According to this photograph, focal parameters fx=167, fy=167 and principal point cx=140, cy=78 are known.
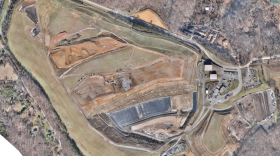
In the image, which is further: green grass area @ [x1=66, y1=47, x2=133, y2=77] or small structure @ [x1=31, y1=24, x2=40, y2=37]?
green grass area @ [x1=66, y1=47, x2=133, y2=77]

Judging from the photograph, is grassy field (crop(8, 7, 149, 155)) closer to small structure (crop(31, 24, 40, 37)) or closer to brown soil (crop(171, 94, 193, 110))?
small structure (crop(31, 24, 40, 37))

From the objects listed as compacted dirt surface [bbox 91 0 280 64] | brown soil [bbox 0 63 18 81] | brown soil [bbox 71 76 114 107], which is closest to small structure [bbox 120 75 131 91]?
brown soil [bbox 71 76 114 107]

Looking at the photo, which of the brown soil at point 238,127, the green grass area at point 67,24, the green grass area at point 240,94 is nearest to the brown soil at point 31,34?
the green grass area at point 67,24

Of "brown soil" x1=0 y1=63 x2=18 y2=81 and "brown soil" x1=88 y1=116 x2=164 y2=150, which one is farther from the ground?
"brown soil" x1=0 y1=63 x2=18 y2=81

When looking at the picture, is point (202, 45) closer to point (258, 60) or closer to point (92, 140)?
point (258, 60)

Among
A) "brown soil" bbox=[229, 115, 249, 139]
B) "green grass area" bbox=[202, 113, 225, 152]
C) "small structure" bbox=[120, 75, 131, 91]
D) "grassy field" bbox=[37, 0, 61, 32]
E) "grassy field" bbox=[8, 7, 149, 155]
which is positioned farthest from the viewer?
"brown soil" bbox=[229, 115, 249, 139]

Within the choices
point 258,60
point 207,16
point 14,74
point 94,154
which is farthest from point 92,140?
point 258,60
